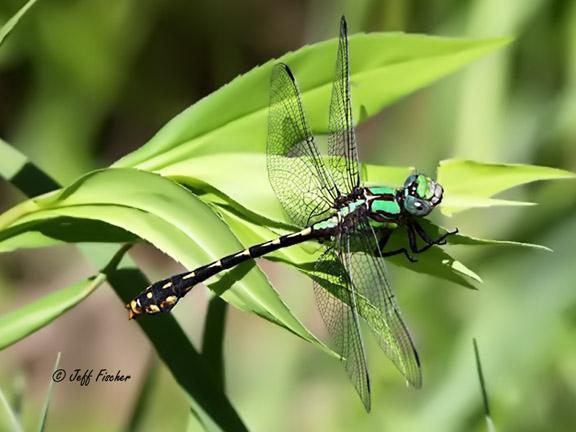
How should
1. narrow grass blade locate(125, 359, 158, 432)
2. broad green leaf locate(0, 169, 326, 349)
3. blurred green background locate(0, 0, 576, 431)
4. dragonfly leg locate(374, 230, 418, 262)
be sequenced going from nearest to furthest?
broad green leaf locate(0, 169, 326, 349)
dragonfly leg locate(374, 230, 418, 262)
narrow grass blade locate(125, 359, 158, 432)
blurred green background locate(0, 0, 576, 431)

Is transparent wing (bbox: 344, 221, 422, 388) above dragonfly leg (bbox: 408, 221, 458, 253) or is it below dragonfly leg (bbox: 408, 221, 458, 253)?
below

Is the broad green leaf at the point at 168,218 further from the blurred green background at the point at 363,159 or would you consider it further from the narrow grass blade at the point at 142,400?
the blurred green background at the point at 363,159

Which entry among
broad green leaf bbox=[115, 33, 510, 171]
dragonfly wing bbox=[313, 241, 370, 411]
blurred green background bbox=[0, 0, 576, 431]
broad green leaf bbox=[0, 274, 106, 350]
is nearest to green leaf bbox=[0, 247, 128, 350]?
broad green leaf bbox=[0, 274, 106, 350]

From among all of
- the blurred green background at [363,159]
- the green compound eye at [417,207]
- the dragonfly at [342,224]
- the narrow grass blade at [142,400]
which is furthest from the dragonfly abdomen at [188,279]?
the blurred green background at [363,159]

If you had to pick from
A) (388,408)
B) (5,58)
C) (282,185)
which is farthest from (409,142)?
(282,185)

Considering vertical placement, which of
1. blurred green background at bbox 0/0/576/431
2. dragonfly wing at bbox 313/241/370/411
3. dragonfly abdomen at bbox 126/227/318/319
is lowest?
blurred green background at bbox 0/0/576/431

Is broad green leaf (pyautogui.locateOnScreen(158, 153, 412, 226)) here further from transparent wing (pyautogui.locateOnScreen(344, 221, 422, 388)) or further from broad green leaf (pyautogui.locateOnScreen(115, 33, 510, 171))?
transparent wing (pyautogui.locateOnScreen(344, 221, 422, 388))

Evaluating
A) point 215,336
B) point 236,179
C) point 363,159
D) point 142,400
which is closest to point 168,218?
point 236,179

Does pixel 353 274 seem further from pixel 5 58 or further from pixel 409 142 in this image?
pixel 5 58
